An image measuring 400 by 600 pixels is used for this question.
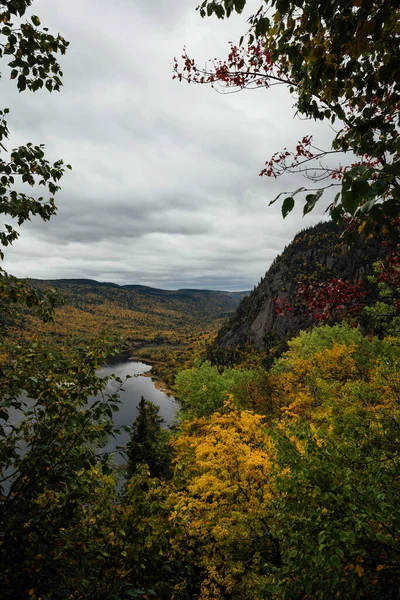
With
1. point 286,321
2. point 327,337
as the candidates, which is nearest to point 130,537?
point 327,337

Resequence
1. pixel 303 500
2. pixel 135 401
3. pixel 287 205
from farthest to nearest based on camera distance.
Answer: pixel 135 401, pixel 303 500, pixel 287 205

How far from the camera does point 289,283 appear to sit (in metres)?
168

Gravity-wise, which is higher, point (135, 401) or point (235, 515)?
point (235, 515)

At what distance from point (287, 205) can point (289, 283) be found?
17354 centimetres

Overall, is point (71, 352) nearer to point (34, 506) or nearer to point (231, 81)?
point (34, 506)

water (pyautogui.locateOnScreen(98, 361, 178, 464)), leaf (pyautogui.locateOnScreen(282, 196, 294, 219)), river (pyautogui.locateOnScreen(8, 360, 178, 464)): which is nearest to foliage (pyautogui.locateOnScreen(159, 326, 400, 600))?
leaf (pyautogui.locateOnScreen(282, 196, 294, 219))

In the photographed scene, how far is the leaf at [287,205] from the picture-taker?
235cm

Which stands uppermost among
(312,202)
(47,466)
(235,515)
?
(312,202)

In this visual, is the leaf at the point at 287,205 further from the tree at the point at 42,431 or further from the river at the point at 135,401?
the river at the point at 135,401

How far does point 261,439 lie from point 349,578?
11426mm

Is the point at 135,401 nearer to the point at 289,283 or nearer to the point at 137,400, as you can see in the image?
the point at 137,400

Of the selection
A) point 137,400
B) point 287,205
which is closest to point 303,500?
point 287,205

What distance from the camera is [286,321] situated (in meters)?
139

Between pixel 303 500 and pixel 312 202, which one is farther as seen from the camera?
pixel 303 500
